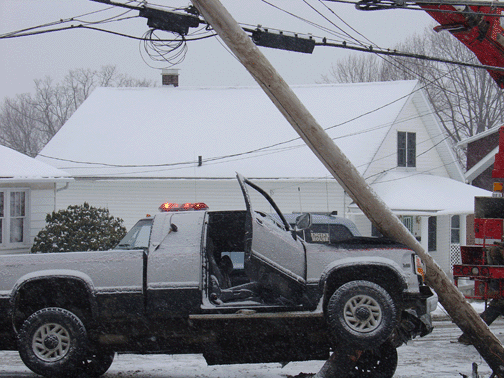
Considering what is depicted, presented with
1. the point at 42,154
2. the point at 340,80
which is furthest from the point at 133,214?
the point at 340,80

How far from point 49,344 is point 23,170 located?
9318 mm

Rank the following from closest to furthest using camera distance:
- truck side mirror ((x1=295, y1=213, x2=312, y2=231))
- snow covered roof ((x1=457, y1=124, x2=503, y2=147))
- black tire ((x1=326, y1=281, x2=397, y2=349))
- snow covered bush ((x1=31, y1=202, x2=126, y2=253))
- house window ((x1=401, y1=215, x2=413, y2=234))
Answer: black tire ((x1=326, y1=281, x2=397, y2=349))
truck side mirror ((x1=295, y1=213, x2=312, y2=231))
snow covered bush ((x1=31, y1=202, x2=126, y2=253))
house window ((x1=401, y1=215, x2=413, y2=234))
snow covered roof ((x1=457, y1=124, x2=503, y2=147))

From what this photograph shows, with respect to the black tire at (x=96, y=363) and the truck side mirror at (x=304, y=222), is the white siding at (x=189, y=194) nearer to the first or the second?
the black tire at (x=96, y=363)

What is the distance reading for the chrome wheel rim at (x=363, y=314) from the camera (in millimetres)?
6672

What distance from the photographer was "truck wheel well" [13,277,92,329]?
705cm

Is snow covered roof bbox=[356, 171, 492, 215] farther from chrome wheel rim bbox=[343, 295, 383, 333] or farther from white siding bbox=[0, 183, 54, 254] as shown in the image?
chrome wheel rim bbox=[343, 295, 383, 333]

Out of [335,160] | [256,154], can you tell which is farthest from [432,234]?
[335,160]

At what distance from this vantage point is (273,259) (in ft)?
22.8

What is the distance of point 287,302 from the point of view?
7.14m

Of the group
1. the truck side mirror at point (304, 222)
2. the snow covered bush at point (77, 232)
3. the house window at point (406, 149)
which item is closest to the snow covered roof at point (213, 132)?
the house window at point (406, 149)

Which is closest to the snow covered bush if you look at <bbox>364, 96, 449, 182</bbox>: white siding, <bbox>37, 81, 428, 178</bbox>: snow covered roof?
<bbox>37, 81, 428, 178</bbox>: snow covered roof

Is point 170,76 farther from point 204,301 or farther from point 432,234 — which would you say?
point 204,301

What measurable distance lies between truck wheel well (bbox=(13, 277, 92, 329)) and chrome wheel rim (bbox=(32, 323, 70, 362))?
1.14ft

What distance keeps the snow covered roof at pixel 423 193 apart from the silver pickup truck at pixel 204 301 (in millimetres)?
13860
